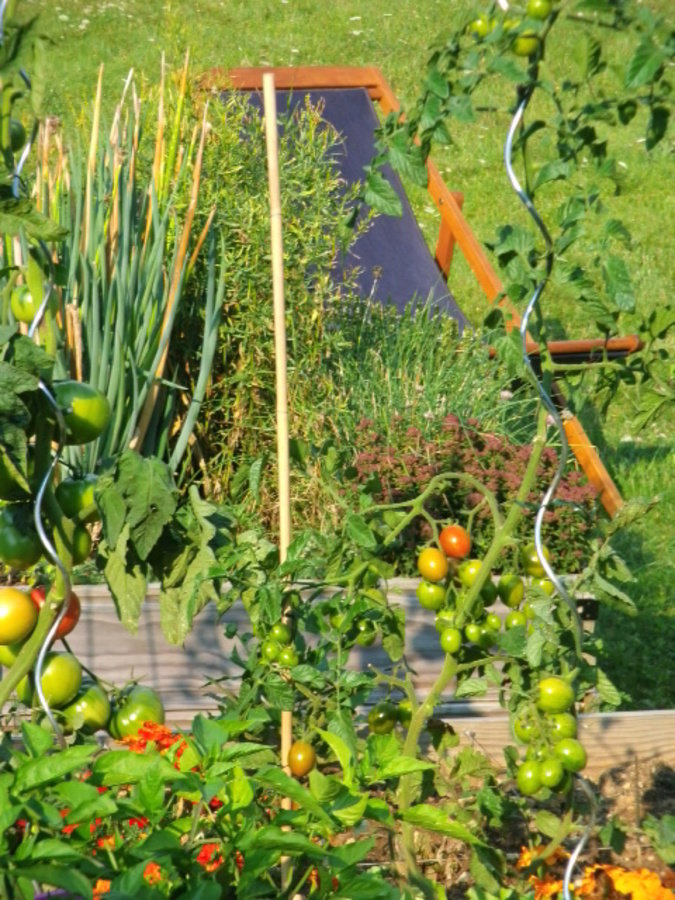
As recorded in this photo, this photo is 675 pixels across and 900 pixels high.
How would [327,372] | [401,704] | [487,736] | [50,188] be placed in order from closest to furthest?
[401,704], [487,736], [50,188], [327,372]

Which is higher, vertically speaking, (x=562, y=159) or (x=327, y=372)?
(x=562, y=159)

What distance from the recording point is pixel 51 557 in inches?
57.5

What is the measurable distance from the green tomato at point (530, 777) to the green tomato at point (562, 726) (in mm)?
52

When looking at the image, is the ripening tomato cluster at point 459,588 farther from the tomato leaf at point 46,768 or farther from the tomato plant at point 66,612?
the tomato leaf at point 46,768

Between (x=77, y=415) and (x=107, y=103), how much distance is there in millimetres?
6647

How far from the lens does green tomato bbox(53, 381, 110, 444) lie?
4.66 feet

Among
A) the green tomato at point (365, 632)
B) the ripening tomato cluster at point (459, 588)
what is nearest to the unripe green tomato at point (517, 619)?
the ripening tomato cluster at point (459, 588)

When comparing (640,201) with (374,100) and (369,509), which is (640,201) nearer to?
(374,100)

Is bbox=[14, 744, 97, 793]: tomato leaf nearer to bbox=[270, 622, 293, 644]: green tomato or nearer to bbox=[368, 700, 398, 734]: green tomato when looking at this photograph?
bbox=[270, 622, 293, 644]: green tomato

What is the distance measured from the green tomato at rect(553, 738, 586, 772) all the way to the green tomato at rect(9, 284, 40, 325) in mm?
958

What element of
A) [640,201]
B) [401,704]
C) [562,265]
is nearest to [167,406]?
[401,704]

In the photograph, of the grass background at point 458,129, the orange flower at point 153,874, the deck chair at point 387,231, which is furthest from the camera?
the deck chair at point 387,231

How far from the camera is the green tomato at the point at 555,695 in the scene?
176 centimetres

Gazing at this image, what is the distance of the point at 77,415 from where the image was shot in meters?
1.42
